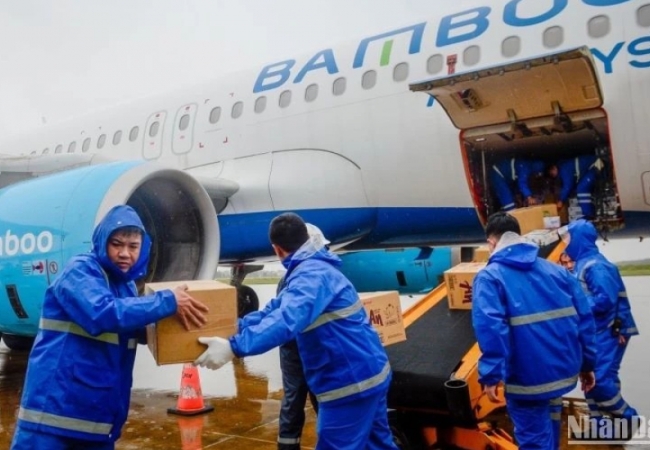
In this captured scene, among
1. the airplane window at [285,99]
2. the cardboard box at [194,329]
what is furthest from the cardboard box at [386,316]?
the airplane window at [285,99]

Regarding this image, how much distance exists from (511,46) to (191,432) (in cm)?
445

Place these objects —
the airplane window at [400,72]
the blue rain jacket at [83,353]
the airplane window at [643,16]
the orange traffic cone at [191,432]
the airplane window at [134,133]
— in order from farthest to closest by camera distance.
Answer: the airplane window at [134,133]
the airplane window at [400,72]
the airplane window at [643,16]
the orange traffic cone at [191,432]
the blue rain jacket at [83,353]

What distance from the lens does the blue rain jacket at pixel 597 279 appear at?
456cm

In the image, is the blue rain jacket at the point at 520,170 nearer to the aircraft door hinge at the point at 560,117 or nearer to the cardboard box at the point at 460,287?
the aircraft door hinge at the point at 560,117

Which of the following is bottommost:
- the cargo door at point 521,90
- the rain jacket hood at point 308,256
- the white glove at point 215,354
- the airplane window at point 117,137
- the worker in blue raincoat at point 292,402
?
the worker in blue raincoat at point 292,402

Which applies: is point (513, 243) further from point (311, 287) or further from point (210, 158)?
point (210, 158)

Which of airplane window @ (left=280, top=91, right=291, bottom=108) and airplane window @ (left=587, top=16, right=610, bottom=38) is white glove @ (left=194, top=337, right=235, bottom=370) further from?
airplane window @ (left=280, top=91, right=291, bottom=108)

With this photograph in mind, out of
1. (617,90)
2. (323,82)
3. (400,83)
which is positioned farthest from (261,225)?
(617,90)

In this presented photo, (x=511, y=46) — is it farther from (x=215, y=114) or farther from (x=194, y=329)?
(x=194, y=329)

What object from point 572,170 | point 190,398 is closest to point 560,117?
point 572,170

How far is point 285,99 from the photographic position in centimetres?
778

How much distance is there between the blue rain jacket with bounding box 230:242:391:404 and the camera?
9.06 ft

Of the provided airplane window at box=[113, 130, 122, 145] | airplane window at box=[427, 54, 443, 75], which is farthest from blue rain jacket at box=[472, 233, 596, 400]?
airplane window at box=[113, 130, 122, 145]

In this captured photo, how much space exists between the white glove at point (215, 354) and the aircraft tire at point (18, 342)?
289 inches
